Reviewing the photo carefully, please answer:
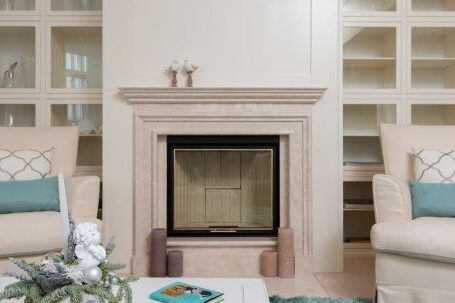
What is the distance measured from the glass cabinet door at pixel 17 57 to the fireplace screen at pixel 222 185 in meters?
1.37

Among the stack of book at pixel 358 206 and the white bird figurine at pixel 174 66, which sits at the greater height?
the white bird figurine at pixel 174 66

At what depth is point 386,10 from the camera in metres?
3.13

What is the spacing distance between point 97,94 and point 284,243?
1798 mm

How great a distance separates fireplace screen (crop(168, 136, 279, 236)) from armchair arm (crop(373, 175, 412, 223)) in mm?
826

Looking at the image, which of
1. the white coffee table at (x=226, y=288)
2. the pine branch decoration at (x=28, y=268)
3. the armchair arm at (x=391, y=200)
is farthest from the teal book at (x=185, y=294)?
the armchair arm at (x=391, y=200)

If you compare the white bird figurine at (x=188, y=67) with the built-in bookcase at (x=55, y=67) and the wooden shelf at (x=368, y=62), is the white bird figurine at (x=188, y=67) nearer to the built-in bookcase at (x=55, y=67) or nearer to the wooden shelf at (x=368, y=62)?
the built-in bookcase at (x=55, y=67)

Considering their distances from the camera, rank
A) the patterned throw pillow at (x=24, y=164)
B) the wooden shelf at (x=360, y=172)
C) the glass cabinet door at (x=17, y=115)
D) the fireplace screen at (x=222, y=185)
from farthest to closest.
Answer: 1. the glass cabinet door at (x=17, y=115)
2. the wooden shelf at (x=360, y=172)
3. the fireplace screen at (x=222, y=185)
4. the patterned throw pillow at (x=24, y=164)

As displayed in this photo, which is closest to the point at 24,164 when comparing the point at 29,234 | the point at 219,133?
the point at 29,234

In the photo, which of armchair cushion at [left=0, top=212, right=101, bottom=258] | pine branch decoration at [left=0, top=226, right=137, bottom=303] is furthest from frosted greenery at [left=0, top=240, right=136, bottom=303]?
armchair cushion at [left=0, top=212, right=101, bottom=258]

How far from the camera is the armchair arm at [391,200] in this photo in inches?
85.5

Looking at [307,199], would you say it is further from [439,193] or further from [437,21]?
[437,21]

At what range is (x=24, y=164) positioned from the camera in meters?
2.51

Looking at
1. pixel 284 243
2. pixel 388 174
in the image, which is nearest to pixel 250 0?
pixel 388 174

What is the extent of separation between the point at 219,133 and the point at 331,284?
3.89 feet
